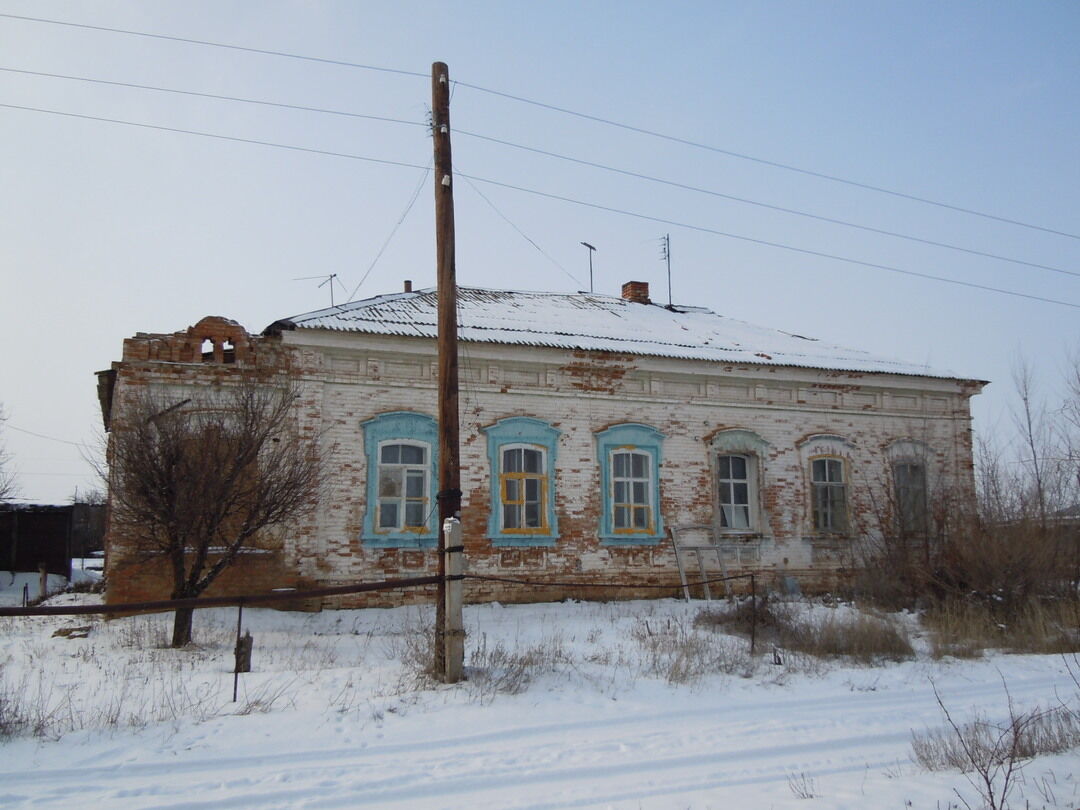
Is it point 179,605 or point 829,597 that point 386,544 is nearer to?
point 179,605

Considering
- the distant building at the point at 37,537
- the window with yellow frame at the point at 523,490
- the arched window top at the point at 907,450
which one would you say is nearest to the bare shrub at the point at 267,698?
the window with yellow frame at the point at 523,490

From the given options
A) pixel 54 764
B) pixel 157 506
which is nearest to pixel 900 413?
pixel 157 506

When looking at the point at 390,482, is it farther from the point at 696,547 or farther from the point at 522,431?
the point at 696,547

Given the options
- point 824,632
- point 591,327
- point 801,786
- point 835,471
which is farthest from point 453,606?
point 835,471

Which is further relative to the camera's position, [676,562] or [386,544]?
[676,562]

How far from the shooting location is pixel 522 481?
587 inches

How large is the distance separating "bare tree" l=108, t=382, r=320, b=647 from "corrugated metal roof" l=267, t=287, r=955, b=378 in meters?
3.02

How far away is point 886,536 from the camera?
15.3m

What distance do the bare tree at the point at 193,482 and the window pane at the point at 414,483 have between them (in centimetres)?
288

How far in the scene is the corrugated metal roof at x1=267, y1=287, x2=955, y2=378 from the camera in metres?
14.6

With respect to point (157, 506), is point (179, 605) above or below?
below

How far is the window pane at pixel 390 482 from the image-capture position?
14078mm

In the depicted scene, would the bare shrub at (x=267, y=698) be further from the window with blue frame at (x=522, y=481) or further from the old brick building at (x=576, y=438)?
the window with blue frame at (x=522, y=481)

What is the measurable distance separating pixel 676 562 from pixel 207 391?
847 cm
